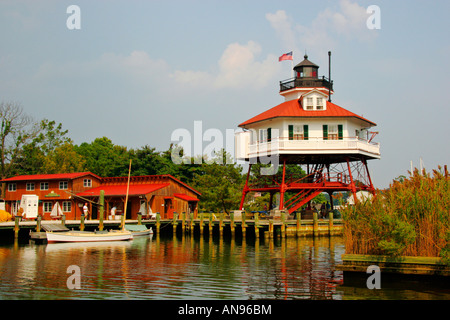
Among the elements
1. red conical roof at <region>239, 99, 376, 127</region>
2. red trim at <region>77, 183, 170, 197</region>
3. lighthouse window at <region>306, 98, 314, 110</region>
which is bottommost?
red trim at <region>77, 183, 170, 197</region>

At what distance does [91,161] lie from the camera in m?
90.8

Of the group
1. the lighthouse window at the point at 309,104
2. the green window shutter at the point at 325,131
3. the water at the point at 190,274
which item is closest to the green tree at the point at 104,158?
the lighthouse window at the point at 309,104

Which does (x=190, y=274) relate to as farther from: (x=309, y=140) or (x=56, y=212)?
(x=56, y=212)

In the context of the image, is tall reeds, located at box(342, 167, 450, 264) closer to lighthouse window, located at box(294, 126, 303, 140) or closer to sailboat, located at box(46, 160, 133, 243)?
sailboat, located at box(46, 160, 133, 243)

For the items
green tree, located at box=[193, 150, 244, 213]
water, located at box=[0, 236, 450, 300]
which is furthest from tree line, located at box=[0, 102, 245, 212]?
water, located at box=[0, 236, 450, 300]

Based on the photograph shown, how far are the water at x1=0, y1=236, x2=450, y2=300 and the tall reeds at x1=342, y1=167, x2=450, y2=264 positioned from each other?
4.77 feet

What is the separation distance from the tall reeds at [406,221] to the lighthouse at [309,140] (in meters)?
22.5

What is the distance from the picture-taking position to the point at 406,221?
16.9 m

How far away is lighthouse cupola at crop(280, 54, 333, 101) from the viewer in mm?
47406

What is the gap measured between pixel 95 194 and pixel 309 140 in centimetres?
2775

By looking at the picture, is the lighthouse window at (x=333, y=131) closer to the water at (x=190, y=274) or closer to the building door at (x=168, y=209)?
the water at (x=190, y=274)

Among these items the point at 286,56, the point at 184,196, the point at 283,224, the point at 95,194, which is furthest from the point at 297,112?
the point at 95,194

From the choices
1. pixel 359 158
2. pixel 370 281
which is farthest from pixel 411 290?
pixel 359 158

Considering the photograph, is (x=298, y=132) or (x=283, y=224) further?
(x=298, y=132)
